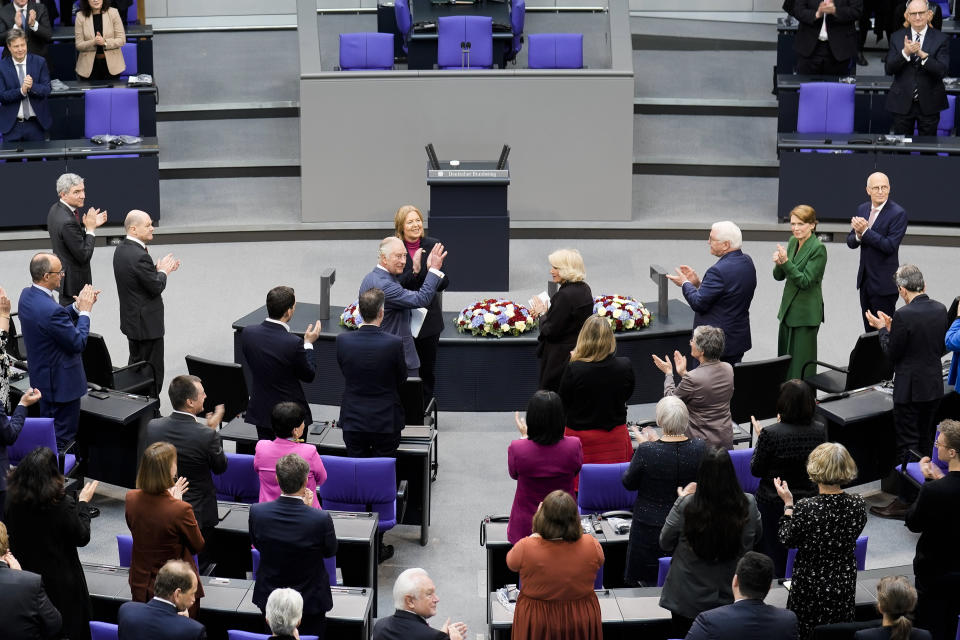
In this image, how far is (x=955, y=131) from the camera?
1385cm

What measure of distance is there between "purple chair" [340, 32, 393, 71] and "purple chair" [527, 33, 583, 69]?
150 cm

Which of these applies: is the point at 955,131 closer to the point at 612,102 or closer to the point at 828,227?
the point at 828,227

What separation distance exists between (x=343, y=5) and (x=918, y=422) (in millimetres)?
9239

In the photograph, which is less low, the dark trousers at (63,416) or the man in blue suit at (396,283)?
the man in blue suit at (396,283)

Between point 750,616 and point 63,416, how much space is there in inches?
178

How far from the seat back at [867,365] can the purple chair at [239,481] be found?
13.1ft

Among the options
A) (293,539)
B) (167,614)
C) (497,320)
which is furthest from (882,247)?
(167,614)

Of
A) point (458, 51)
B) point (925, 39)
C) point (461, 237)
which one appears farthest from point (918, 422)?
point (458, 51)

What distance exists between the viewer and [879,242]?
31.4 ft

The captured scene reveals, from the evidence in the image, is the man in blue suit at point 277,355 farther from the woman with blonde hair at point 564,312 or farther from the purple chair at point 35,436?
the woman with blonde hair at point 564,312

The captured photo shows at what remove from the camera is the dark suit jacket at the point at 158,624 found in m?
4.98

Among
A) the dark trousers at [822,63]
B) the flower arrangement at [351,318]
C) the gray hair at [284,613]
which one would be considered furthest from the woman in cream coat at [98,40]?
the gray hair at [284,613]

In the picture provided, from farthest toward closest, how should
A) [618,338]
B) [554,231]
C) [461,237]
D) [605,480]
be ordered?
[554,231] < [461,237] < [618,338] < [605,480]

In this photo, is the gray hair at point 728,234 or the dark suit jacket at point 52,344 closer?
the dark suit jacket at point 52,344
